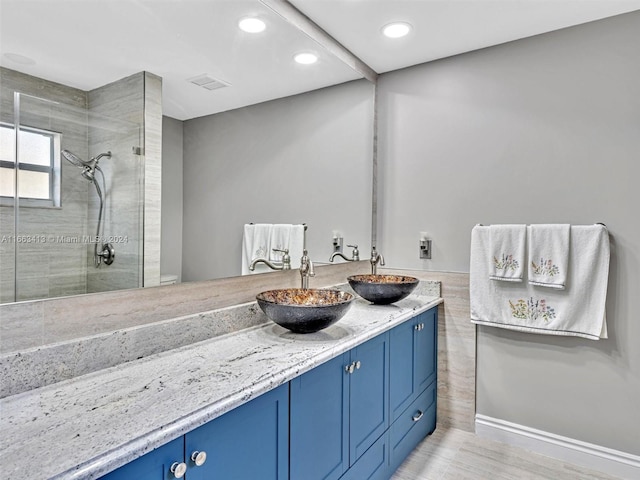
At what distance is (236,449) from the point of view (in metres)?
1.12

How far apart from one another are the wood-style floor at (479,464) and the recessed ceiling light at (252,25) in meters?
2.44

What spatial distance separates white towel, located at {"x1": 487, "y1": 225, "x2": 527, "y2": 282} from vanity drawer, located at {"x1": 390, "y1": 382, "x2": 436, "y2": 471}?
2.87ft

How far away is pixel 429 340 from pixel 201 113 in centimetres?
190

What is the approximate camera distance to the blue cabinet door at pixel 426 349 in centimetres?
231

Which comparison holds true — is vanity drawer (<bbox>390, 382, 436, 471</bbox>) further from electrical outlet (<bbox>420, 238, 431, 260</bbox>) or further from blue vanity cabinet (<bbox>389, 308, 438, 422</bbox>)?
electrical outlet (<bbox>420, 238, 431, 260</bbox>)

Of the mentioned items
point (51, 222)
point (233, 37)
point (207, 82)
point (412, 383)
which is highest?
point (233, 37)

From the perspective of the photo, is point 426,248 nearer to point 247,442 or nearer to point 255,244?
point 255,244

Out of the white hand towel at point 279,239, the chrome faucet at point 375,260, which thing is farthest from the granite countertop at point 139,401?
the chrome faucet at point 375,260

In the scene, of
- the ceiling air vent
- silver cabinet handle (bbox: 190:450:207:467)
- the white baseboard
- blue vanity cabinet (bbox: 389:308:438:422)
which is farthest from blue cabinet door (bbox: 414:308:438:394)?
the ceiling air vent

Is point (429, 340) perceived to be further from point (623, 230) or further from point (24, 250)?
point (24, 250)

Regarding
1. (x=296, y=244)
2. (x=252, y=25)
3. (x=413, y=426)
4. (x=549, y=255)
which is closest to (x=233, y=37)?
(x=252, y=25)

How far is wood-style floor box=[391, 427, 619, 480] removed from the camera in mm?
2076

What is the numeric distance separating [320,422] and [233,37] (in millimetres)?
1758

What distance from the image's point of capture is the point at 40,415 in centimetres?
98
